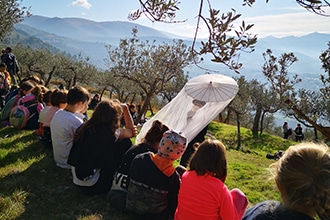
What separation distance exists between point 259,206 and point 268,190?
5.45 metres

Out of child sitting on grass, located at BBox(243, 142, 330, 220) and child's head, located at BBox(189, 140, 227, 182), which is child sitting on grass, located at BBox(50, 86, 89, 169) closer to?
child's head, located at BBox(189, 140, 227, 182)

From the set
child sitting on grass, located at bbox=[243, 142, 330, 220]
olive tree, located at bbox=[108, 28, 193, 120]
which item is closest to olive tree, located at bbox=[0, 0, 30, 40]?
olive tree, located at bbox=[108, 28, 193, 120]

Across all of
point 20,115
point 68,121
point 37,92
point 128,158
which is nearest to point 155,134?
point 128,158

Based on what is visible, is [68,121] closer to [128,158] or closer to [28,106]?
[128,158]

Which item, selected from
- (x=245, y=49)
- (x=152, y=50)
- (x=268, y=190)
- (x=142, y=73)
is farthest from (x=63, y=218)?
(x=152, y=50)

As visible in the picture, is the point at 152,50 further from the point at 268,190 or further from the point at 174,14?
the point at 174,14

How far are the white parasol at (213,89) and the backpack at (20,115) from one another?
168 inches

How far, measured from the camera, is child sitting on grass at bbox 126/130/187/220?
3799 mm

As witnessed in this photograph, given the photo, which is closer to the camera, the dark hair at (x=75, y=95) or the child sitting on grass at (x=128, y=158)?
the child sitting on grass at (x=128, y=158)

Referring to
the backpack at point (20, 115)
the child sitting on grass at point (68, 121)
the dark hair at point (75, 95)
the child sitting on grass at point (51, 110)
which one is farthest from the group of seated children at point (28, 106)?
the dark hair at point (75, 95)

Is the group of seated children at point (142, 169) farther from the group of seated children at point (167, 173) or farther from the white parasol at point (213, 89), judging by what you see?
the white parasol at point (213, 89)

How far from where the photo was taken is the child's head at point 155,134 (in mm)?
4562

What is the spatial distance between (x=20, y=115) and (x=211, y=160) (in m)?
6.33

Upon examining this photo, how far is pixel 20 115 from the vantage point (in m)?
7.91
